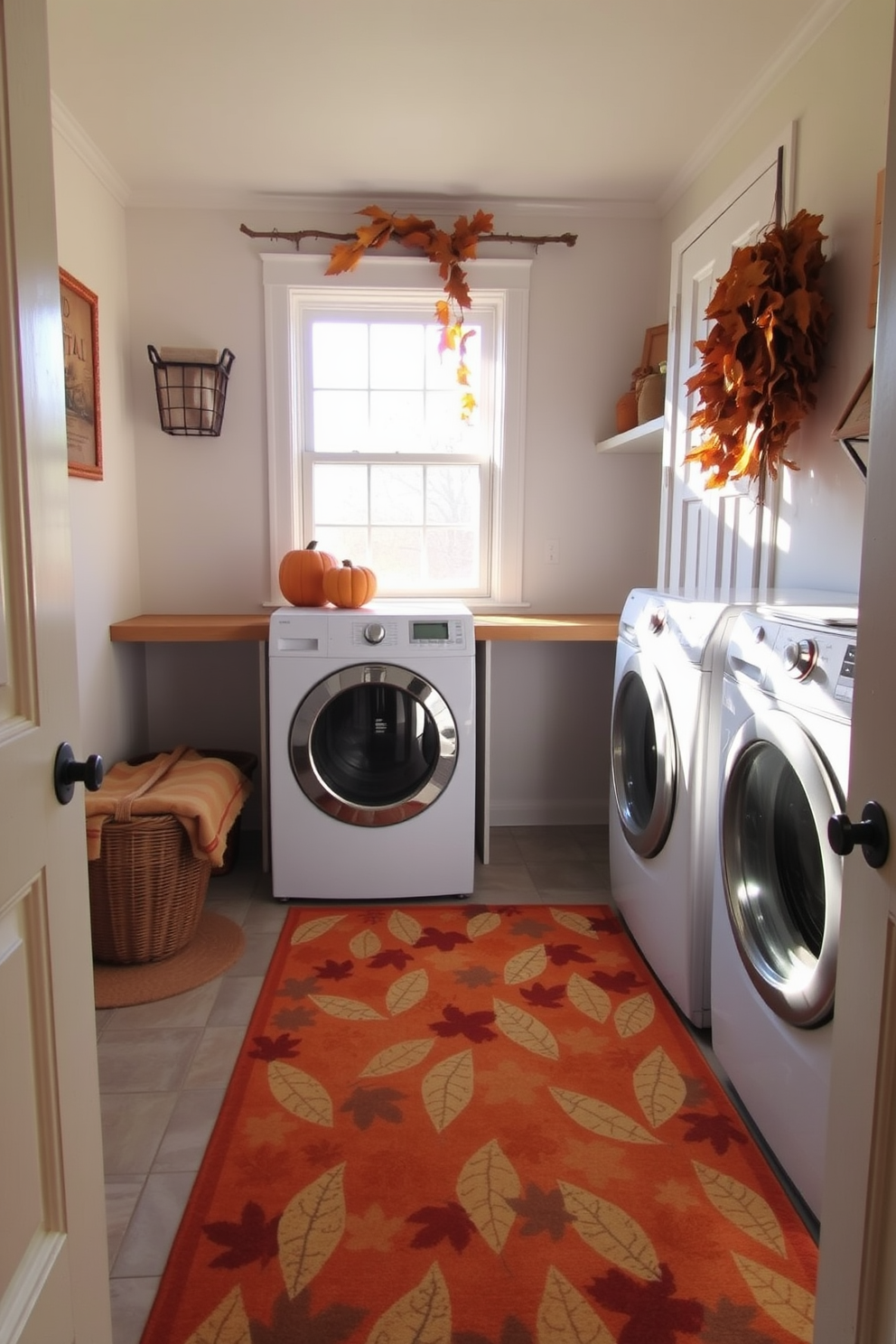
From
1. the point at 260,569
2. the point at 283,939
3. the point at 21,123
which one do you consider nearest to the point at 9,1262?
the point at 21,123

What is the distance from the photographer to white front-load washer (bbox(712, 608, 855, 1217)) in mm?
1376

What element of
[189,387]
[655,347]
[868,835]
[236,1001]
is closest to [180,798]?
[236,1001]

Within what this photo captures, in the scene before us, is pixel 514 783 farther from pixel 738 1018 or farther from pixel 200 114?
pixel 200 114

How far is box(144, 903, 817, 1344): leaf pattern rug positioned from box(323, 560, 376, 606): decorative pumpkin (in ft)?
3.90

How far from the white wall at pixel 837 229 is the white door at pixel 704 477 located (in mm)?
85

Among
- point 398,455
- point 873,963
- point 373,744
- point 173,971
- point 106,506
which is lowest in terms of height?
point 173,971

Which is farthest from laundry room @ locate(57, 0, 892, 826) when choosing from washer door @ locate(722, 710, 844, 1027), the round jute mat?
washer door @ locate(722, 710, 844, 1027)

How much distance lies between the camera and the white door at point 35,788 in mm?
840

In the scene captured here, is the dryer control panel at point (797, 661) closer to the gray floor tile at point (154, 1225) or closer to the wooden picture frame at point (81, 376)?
the gray floor tile at point (154, 1225)

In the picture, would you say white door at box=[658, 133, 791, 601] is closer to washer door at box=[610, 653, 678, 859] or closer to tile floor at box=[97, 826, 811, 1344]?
washer door at box=[610, 653, 678, 859]

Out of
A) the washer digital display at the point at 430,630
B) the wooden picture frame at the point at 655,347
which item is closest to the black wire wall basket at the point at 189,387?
the washer digital display at the point at 430,630

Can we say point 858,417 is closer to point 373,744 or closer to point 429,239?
point 373,744

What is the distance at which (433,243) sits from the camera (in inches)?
124

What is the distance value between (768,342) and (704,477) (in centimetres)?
61
